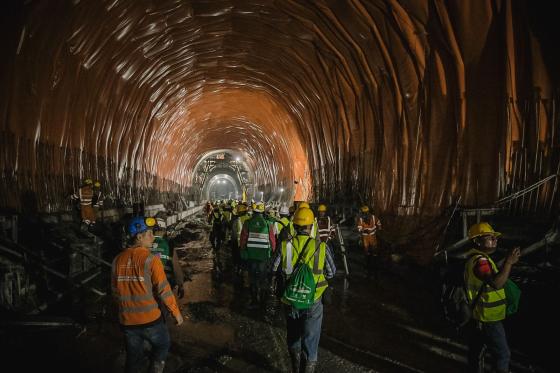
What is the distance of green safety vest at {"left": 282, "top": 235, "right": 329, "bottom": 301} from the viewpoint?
3145 mm

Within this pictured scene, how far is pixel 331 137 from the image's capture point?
1339cm

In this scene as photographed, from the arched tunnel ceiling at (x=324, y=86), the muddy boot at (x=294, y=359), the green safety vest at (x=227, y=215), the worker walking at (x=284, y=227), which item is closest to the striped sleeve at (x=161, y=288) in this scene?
the worker walking at (x=284, y=227)

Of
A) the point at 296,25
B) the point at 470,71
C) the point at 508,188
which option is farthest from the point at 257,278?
A: the point at 296,25

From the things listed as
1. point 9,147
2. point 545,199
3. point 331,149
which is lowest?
point 545,199

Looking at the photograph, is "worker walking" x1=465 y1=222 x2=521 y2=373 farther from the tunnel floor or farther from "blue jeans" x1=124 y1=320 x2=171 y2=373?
"blue jeans" x1=124 y1=320 x2=171 y2=373

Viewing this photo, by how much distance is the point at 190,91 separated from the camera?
682 inches

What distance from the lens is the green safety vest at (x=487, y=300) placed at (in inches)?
114

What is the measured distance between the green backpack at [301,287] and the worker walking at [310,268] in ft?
0.09

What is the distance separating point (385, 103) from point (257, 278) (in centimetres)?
605

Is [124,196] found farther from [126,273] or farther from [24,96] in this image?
[126,273]

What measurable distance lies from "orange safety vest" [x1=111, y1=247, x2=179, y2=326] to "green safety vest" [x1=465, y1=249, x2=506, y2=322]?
249cm

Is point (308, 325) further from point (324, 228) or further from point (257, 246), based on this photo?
point (324, 228)

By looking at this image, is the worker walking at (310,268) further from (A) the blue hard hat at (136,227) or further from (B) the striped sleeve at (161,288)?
(A) the blue hard hat at (136,227)

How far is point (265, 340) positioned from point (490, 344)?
260cm
